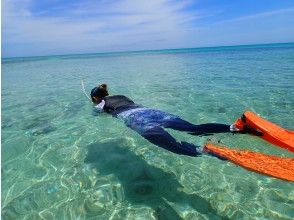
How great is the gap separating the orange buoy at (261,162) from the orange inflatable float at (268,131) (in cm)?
87

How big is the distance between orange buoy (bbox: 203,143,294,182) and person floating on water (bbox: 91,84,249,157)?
446 mm

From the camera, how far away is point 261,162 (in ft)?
17.7

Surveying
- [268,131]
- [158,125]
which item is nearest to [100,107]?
[158,125]

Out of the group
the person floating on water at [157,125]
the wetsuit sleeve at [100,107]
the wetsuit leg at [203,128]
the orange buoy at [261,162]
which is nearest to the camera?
the orange buoy at [261,162]

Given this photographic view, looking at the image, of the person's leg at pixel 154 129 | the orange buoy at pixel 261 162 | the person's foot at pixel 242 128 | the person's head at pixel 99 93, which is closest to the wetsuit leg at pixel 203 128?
the person's foot at pixel 242 128

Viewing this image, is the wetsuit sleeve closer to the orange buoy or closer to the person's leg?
the person's leg

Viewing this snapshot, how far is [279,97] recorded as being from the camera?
12.7m

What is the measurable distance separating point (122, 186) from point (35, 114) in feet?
25.1

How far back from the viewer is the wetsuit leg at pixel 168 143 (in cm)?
573

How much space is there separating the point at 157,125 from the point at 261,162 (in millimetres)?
2437

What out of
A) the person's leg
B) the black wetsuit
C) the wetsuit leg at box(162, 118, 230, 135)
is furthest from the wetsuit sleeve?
the wetsuit leg at box(162, 118, 230, 135)

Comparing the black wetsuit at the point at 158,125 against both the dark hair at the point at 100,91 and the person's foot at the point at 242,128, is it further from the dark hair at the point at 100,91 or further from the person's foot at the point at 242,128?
the dark hair at the point at 100,91

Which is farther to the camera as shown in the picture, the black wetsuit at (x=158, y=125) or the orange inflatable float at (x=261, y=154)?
the black wetsuit at (x=158, y=125)

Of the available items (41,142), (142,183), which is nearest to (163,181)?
(142,183)
